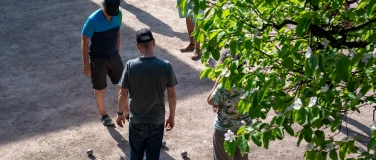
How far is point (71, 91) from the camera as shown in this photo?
37.4 ft

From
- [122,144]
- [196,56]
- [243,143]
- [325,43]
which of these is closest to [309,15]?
[325,43]

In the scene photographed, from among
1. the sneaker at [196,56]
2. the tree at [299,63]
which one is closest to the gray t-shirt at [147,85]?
the tree at [299,63]

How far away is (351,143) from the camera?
5.03 meters

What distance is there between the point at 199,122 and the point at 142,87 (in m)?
2.71

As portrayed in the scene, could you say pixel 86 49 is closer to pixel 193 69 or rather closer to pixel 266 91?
pixel 193 69

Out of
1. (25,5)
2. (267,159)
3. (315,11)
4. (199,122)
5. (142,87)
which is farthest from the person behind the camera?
(25,5)

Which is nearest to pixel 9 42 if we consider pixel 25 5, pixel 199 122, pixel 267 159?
pixel 25 5

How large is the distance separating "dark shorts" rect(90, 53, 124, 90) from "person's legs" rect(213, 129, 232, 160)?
7.99 ft

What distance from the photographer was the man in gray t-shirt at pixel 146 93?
7789 mm

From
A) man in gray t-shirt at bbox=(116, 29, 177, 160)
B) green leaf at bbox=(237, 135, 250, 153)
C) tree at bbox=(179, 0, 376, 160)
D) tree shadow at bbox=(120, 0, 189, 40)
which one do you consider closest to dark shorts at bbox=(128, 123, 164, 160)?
man in gray t-shirt at bbox=(116, 29, 177, 160)

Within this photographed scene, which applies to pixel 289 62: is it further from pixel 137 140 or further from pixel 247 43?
pixel 137 140

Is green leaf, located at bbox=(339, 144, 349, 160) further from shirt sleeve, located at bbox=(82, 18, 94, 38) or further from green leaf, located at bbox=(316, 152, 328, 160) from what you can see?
shirt sleeve, located at bbox=(82, 18, 94, 38)

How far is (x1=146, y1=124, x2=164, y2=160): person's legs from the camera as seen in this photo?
8.06 m

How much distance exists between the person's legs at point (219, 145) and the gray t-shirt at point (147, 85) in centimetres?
63
